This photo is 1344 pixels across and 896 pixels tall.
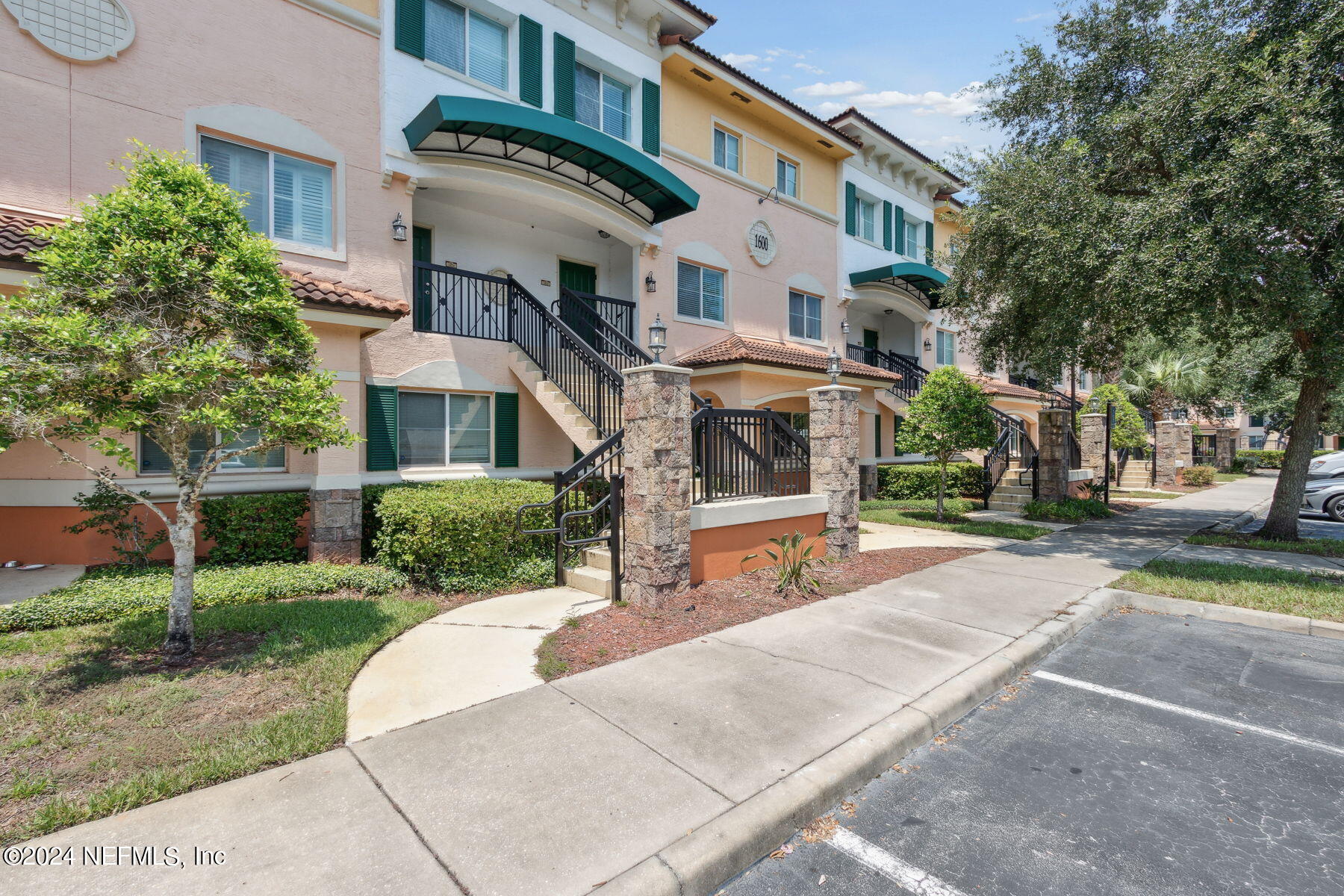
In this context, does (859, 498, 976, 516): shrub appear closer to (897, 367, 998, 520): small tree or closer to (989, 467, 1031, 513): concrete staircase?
(989, 467, 1031, 513): concrete staircase

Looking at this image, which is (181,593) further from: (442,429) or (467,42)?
(467,42)

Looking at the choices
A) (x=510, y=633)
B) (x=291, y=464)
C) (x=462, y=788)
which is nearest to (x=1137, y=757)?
(x=462, y=788)

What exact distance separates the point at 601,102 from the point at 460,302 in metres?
5.33

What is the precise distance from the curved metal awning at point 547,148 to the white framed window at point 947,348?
1447 cm

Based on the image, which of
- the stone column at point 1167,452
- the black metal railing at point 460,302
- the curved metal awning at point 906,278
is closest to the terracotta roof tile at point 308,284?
the black metal railing at point 460,302

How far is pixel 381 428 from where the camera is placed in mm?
9328

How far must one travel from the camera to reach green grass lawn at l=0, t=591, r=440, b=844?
320cm

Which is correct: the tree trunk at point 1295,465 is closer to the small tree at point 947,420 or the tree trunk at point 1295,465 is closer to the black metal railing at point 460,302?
the small tree at point 947,420

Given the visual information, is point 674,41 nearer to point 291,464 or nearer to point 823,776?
point 291,464

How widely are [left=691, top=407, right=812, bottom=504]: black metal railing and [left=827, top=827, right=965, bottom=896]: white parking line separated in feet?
15.2

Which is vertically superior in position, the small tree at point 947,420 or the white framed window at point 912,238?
the white framed window at point 912,238

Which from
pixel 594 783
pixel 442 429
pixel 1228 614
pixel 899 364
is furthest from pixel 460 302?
pixel 899 364

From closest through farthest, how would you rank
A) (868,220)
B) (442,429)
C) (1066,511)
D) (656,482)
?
(656,482) → (442,429) → (1066,511) → (868,220)

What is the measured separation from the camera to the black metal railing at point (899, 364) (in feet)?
63.9
